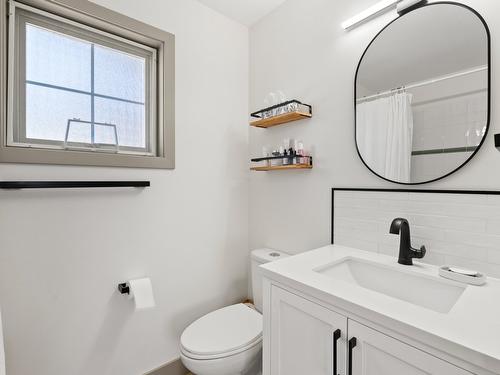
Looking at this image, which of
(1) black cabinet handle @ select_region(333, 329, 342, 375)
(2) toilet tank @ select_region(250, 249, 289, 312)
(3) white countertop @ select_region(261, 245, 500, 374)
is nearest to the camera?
(3) white countertop @ select_region(261, 245, 500, 374)

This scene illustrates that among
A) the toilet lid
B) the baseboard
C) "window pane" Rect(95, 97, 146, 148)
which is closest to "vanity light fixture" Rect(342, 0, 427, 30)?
"window pane" Rect(95, 97, 146, 148)

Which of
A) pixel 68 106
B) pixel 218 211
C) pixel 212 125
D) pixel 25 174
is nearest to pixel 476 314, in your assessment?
pixel 218 211

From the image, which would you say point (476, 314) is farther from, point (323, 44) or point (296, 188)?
Answer: point (323, 44)

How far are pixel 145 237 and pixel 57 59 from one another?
103 cm

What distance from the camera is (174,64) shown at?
5.12ft

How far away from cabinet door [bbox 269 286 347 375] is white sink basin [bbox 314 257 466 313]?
0.63ft

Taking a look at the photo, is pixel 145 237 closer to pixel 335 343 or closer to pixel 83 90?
pixel 83 90

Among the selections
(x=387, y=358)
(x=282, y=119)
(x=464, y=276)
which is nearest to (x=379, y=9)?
(x=282, y=119)

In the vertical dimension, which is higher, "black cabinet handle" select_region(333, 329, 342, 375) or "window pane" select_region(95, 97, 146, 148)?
"window pane" select_region(95, 97, 146, 148)

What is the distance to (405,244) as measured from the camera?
3.34 ft

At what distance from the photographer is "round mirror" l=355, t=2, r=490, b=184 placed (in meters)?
0.96

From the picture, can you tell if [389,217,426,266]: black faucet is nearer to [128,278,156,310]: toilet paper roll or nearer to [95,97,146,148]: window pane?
[128,278,156,310]: toilet paper roll

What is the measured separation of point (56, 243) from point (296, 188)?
1.31 metres

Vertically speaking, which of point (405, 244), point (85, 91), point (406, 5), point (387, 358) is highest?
point (406, 5)
